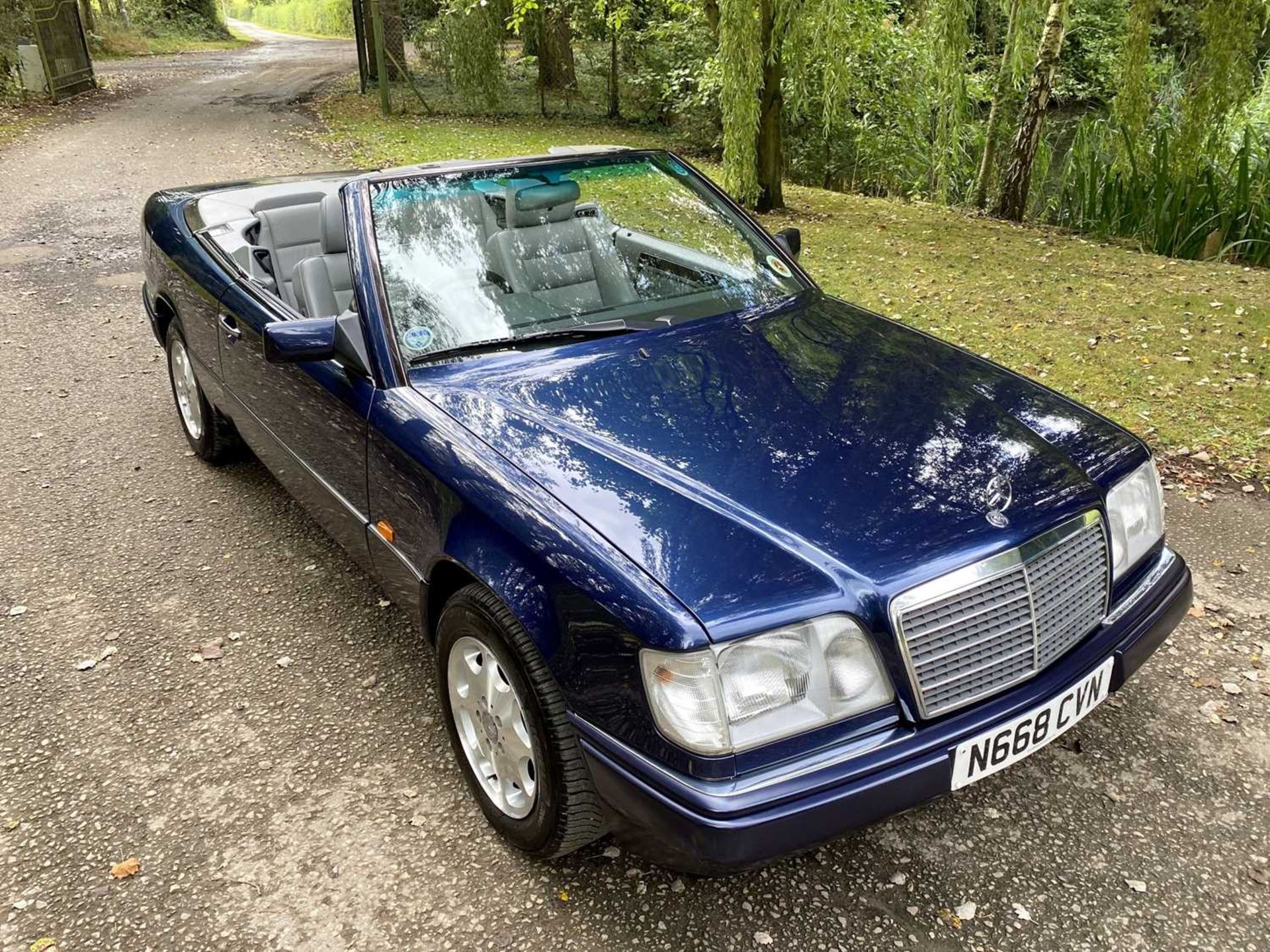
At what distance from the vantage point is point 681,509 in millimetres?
2293

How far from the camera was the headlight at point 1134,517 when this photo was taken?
2.57 metres

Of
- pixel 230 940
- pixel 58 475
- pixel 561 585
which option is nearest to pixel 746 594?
pixel 561 585

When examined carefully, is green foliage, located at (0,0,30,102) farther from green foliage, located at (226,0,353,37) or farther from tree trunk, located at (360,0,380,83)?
green foliage, located at (226,0,353,37)

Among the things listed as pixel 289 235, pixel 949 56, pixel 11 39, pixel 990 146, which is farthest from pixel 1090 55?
pixel 11 39

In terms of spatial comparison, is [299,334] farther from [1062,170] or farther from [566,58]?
[566,58]

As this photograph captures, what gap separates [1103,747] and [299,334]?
2.77 m

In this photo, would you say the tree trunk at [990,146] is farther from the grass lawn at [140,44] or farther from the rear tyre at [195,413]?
the grass lawn at [140,44]

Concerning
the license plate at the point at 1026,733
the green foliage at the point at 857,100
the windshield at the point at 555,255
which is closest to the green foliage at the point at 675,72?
the green foliage at the point at 857,100

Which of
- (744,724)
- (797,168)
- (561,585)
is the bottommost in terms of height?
(797,168)

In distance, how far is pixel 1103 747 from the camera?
2.96 m

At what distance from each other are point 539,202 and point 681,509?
1.61 meters

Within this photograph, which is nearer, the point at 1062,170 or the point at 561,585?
the point at 561,585

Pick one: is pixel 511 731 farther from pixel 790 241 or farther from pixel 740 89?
pixel 740 89

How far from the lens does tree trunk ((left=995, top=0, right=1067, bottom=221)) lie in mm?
9477
